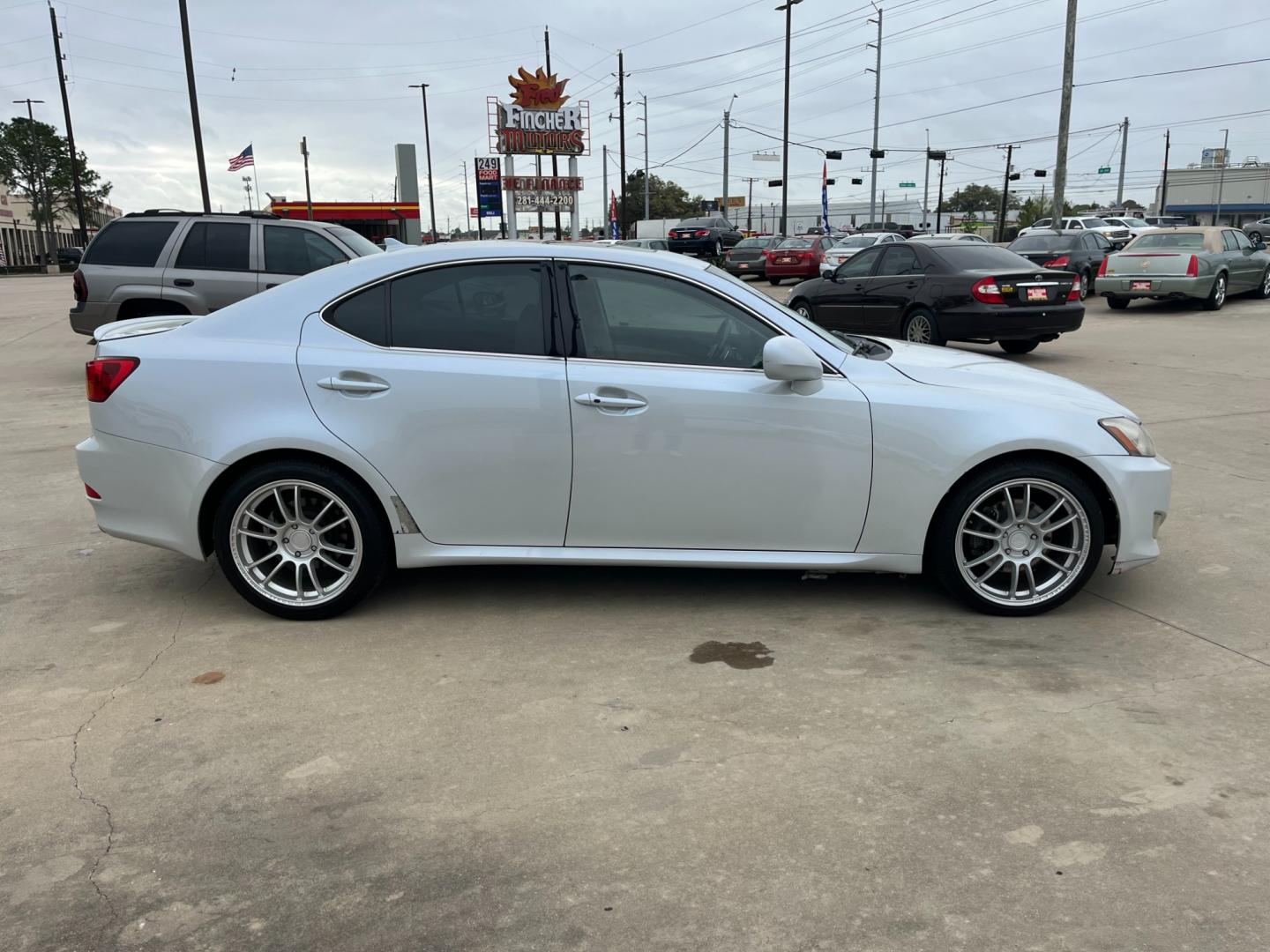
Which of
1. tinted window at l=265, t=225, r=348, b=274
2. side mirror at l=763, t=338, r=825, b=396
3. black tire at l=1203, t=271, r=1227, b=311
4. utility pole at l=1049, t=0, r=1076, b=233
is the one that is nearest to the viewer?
side mirror at l=763, t=338, r=825, b=396

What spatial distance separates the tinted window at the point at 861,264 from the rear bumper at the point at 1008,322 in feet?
5.22

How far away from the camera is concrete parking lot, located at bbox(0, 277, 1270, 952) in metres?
2.39

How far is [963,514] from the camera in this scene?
13.5 ft

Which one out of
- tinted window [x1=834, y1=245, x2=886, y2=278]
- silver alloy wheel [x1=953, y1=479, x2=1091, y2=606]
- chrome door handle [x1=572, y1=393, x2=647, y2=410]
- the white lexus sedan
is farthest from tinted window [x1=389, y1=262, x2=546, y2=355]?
tinted window [x1=834, y1=245, x2=886, y2=278]

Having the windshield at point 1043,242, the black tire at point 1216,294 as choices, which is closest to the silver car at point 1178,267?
the black tire at point 1216,294

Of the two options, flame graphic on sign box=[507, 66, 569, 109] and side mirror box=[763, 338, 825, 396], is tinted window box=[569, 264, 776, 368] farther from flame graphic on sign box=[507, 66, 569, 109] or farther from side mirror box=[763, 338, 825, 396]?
flame graphic on sign box=[507, 66, 569, 109]

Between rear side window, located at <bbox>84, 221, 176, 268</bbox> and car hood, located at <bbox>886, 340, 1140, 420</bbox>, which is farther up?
rear side window, located at <bbox>84, 221, 176, 268</bbox>

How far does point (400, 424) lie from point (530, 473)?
574mm

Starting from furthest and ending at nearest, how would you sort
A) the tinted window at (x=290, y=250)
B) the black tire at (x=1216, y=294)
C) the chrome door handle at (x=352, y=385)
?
1. the black tire at (x=1216, y=294)
2. the tinted window at (x=290, y=250)
3. the chrome door handle at (x=352, y=385)

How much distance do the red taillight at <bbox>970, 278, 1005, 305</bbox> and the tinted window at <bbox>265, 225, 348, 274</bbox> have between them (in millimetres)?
7409

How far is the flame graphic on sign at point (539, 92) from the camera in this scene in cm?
3712

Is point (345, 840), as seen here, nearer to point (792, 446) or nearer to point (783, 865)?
point (783, 865)

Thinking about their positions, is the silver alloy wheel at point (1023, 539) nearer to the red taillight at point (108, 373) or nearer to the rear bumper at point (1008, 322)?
the red taillight at point (108, 373)

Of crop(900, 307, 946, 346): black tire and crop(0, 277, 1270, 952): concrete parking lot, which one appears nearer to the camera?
crop(0, 277, 1270, 952): concrete parking lot
